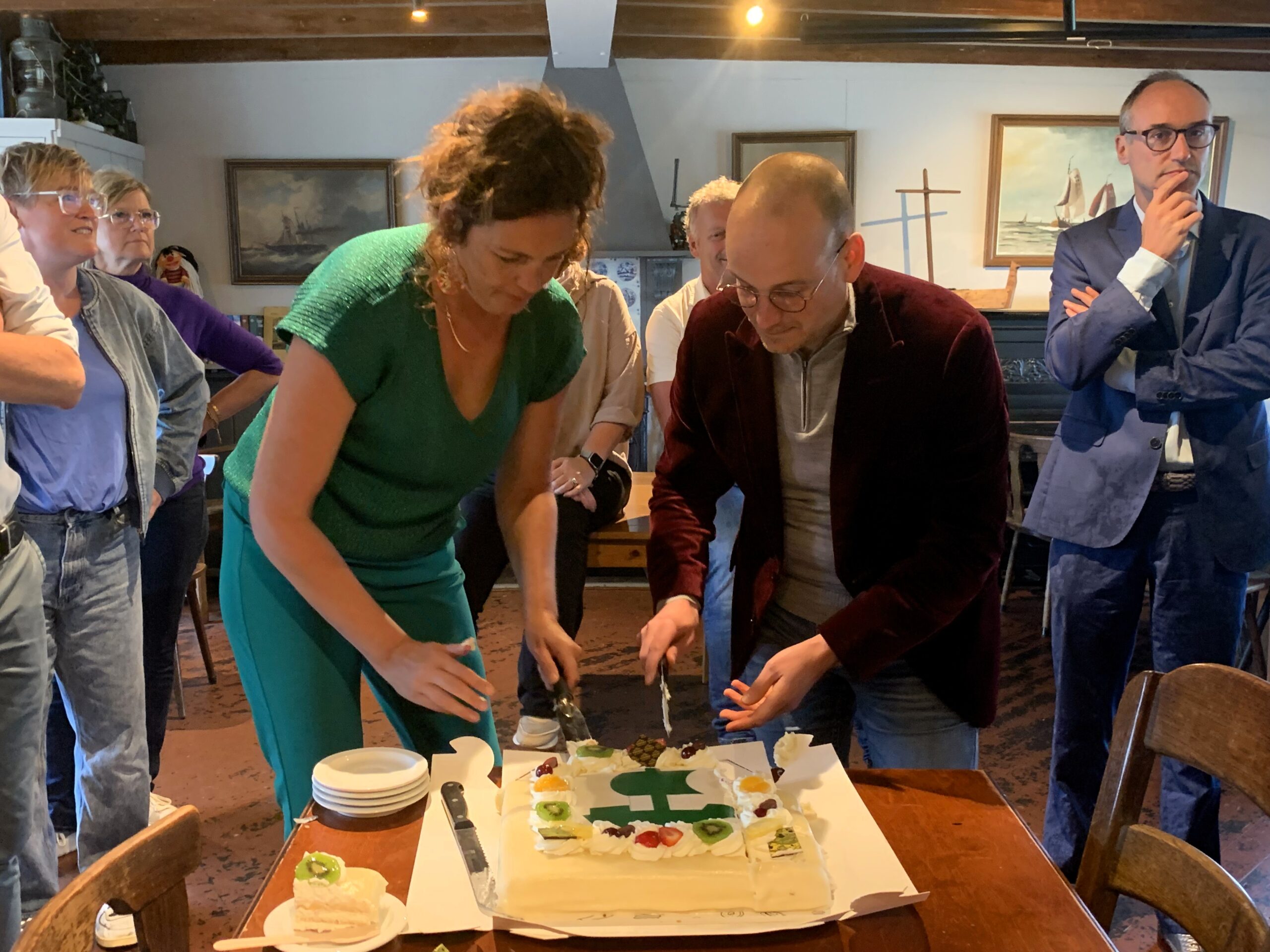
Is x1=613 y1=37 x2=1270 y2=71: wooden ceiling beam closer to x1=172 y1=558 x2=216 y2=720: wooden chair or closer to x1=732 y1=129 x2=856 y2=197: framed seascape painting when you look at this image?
x1=732 y1=129 x2=856 y2=197: framed seascape painting

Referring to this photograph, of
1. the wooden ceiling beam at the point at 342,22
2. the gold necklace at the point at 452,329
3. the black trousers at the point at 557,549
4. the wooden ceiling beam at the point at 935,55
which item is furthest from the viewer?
the wooden ceiling beam at the point at 935,55

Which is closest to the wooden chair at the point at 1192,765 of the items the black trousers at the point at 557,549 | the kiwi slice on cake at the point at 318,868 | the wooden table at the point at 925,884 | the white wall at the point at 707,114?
the wooden table at the point at 925,884

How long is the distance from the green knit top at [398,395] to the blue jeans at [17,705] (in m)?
0.36

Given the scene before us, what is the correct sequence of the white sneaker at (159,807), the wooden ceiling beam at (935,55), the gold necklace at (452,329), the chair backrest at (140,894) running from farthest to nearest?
the wooden ceiling beam at (935,55) → the white sneaker at (159,807) → the gold necklace at (452,329) → the chair backrest at (140,894)

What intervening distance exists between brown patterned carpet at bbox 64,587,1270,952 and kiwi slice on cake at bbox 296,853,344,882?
152 centimetres

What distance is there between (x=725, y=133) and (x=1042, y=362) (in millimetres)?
2345

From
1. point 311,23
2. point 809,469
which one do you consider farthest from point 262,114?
point 809,469

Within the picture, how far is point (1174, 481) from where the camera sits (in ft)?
6.94

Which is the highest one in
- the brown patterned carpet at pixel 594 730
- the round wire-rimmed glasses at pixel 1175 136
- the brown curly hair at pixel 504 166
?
the round wire-rimmed glasses at pixel 1175 136

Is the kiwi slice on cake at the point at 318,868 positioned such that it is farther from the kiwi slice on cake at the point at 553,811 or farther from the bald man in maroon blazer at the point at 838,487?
the bald man in maroon blazer at the point at 838,487

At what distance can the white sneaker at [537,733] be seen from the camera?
3064 millimetres

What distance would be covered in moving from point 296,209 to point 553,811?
5803 mm

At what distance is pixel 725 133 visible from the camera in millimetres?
6219

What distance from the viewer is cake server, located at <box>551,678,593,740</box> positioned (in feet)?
4.59
